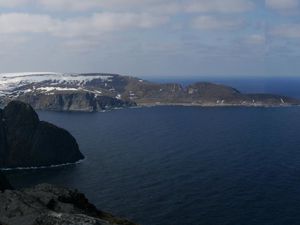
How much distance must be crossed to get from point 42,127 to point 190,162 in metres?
47.5

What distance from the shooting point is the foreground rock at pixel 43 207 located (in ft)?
137

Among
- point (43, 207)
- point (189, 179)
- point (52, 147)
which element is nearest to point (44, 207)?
point (43, 207)

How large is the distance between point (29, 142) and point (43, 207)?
10251 cm

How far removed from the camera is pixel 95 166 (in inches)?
5591

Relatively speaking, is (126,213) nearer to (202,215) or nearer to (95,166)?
(202,215)

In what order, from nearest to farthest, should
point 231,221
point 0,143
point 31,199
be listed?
point 31,199
point 231,221
point 0,143

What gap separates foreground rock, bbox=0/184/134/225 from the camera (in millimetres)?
41672

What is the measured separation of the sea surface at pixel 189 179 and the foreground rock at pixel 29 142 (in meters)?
7.24

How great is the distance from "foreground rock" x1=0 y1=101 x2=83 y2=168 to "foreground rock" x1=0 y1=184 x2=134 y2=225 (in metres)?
90.2

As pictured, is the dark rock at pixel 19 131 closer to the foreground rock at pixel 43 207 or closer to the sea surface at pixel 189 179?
the sea surface at pixel 189 179

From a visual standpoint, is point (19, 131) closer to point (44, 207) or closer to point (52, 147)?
point (52, 147)

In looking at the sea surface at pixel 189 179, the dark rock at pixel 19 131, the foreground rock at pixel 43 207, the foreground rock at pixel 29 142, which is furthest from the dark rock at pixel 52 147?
the foreground rock at pixel 43 207

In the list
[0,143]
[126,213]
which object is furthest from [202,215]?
[0,143]

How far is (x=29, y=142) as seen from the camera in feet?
499
